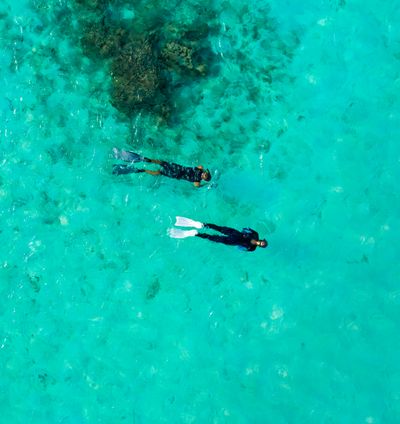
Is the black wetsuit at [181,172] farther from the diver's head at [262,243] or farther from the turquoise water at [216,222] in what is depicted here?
the diver's head at [262,243]

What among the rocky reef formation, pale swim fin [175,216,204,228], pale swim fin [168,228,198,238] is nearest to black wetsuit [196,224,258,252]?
pale swim fin [175,216,204,228]

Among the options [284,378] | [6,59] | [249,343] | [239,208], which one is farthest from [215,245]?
[6,59]

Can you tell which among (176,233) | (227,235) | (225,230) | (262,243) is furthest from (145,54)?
(262,243)

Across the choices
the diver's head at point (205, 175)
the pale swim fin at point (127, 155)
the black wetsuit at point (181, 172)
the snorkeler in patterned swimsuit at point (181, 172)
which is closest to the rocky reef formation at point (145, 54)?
the pale swim fin at point (127, 155)

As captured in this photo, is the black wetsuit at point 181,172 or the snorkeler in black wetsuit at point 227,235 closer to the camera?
the snorkeler in black wetsuit at point 227,235

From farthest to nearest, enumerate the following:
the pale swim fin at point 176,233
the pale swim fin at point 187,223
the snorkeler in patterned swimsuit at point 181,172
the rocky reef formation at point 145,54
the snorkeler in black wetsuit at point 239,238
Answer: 1. the pale swim fin at point 176,233
2. the pale swim fin at point 187,223
3. the rocky reef formation at point 145,54
4. the snorkeler in patterned swimsuit at point 181,172
5. the snorkeler in black wetsuit at point 239,238

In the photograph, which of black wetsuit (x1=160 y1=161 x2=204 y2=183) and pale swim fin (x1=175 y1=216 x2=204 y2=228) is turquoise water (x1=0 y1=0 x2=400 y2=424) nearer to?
pale swim fin (x1=175 y1=216 x2=204 y2=228)
